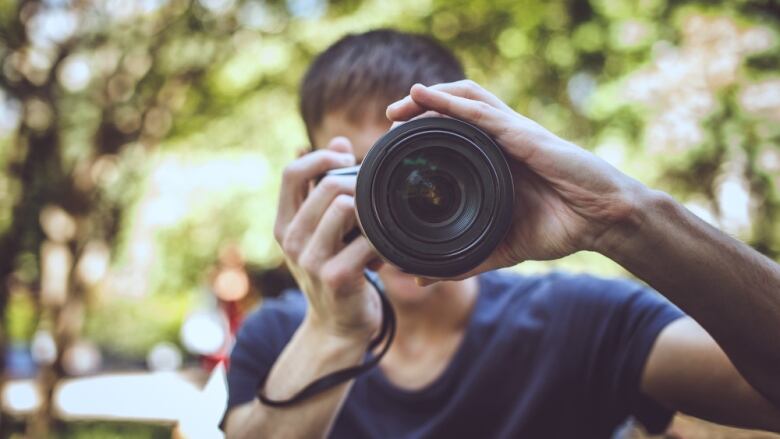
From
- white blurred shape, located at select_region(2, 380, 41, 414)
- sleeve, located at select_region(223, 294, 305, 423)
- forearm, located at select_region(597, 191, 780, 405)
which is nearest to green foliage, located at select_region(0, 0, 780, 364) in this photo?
white blurred shape, located at select_region(2, 380, 41, 414)

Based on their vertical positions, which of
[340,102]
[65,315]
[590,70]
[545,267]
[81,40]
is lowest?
[65,315]

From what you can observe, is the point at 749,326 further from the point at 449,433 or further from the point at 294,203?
the point at 294,203

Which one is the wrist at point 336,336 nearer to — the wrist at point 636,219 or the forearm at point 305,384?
the forearm at point 305,384

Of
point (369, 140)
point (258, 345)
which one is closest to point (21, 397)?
point (258, 345)

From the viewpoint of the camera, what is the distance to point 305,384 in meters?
1.67

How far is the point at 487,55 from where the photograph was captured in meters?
6.06

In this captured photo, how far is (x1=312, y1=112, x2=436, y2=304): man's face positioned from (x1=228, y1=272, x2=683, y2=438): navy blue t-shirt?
0.20 meters

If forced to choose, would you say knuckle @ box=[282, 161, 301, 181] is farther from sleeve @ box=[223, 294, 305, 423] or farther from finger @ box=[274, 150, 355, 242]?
sleeve @ box=[223, 294, 305, 423]

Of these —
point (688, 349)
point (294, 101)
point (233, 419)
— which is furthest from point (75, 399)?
point (688, 349)

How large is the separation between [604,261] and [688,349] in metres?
3.73

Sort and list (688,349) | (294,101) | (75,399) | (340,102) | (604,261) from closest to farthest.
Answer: (688,349) → (340,102) → (604,261) → (294,101) → (75,399)

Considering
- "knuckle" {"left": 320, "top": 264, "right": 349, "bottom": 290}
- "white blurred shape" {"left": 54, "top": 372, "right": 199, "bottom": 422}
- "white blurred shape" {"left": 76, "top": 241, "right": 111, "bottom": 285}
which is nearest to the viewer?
"knuckle" {"left": 320, "top": 264, "right": 349, "bottom": 290}

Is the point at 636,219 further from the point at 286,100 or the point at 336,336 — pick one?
Answer: the point at 286,100

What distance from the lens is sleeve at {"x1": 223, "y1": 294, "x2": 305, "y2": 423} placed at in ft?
6.59
